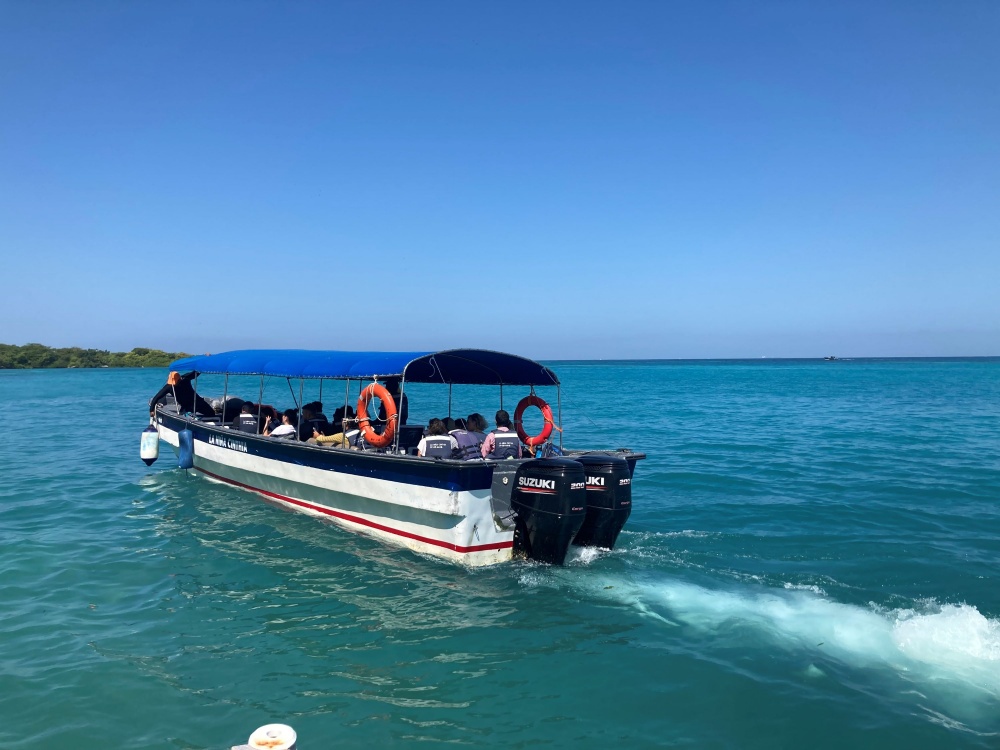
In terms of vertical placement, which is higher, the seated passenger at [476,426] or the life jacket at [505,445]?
the seated passenger at [476,426]

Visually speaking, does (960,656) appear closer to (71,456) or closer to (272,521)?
(272,521)

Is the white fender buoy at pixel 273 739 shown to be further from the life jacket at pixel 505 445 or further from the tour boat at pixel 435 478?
the life jacket at pixel 505 445

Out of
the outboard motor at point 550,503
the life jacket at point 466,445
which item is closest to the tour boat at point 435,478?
the outboard motor at point 550,503

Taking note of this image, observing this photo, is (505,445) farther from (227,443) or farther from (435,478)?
(227,443)

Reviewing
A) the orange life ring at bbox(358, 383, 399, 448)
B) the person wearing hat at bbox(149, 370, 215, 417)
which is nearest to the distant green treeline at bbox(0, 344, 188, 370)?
the person wearing hat at bbox(149, 370, 215, 417)

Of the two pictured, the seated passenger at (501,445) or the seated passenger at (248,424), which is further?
the seated passenger at (248,424)

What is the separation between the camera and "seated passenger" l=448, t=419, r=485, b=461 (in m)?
9.91

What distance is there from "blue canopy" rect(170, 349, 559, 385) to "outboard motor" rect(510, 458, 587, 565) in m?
2.39

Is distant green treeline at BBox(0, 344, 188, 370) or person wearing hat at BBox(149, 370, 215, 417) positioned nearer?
person wearing hat at BBox(149, 370, 215, 417)

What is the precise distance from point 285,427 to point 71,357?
390 ft

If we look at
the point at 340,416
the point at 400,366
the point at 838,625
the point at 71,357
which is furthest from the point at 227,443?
the point at 71,357

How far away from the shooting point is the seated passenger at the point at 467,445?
32.5ft

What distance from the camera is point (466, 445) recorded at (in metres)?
10.1

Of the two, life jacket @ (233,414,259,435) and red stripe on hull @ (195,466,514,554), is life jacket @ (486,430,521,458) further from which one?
life jacket @ (233,414,259,435)
